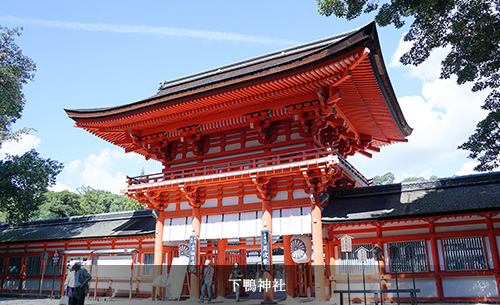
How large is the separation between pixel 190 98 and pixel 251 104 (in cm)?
264

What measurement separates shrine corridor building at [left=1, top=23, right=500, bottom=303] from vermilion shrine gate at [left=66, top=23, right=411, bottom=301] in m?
0.05

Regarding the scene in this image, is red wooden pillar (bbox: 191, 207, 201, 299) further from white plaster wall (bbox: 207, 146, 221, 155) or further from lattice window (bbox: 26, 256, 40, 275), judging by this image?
lattice window (bbox: 26, 256, 40, 275)

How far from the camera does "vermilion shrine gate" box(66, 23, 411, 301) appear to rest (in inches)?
535

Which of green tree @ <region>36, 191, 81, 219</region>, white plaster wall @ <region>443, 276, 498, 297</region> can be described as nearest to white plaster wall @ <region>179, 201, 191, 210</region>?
white plaster wall @ <region>443, 276, 498, 297</region>

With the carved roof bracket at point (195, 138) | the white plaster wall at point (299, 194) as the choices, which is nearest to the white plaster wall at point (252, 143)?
the carved roof bracket at point (195, 138)

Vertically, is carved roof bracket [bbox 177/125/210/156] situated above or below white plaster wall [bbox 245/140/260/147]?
above

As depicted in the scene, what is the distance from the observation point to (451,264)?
45.0ft

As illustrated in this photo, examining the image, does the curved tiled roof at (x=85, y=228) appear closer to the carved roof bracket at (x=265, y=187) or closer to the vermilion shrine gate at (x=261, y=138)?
the vermilion shrine gate at (x=261, y=138)

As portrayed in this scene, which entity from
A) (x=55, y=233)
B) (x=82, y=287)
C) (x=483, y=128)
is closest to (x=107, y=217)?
(x=55, y=233)

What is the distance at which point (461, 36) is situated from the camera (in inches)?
494

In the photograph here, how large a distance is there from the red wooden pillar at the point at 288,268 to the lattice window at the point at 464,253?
6.19 metres

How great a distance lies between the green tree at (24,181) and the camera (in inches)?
926

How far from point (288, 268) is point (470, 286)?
7.18 m

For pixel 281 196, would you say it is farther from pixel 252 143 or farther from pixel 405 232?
pixel 405 232
